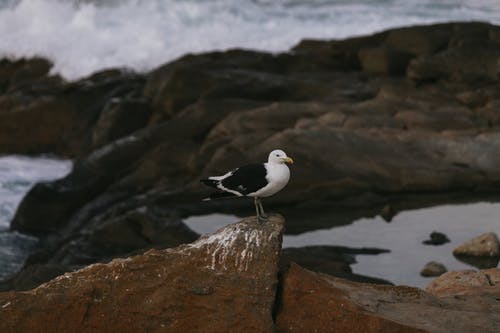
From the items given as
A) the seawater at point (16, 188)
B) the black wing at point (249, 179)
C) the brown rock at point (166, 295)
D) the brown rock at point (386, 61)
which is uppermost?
the brown rock at point (386, 61)

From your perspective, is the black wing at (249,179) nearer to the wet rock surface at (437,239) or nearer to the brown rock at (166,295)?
the brown rock at (166,295)

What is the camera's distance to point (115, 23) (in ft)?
119

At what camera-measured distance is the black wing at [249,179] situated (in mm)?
8820

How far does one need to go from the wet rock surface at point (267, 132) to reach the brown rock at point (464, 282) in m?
5.07

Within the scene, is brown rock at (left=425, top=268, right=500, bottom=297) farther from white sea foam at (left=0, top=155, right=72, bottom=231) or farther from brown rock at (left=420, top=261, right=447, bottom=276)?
white sea foam at (left=0, top=155, right=72, bottom=231)

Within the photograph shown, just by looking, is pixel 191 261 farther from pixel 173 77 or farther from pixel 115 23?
pixel 115 23

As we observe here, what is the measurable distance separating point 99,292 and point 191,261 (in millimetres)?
806

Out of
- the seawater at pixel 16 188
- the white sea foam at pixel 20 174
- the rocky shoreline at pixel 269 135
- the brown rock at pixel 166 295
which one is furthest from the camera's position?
the white sea foam at pixel 20 174

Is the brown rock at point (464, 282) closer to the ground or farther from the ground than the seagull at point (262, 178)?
closer to the ground

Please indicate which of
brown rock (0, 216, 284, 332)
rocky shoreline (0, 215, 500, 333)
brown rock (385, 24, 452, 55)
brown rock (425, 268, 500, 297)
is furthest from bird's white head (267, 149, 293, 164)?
brown rock (385, 24, 452, 55)

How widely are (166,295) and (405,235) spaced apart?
7360mm

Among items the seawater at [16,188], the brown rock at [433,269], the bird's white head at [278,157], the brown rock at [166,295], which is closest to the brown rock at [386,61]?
the seawater at [16,188]

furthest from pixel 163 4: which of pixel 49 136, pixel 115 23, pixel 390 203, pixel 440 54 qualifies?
pixel 390 203

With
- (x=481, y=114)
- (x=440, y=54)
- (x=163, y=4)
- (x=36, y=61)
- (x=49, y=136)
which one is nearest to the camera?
(x=481, y=114)
